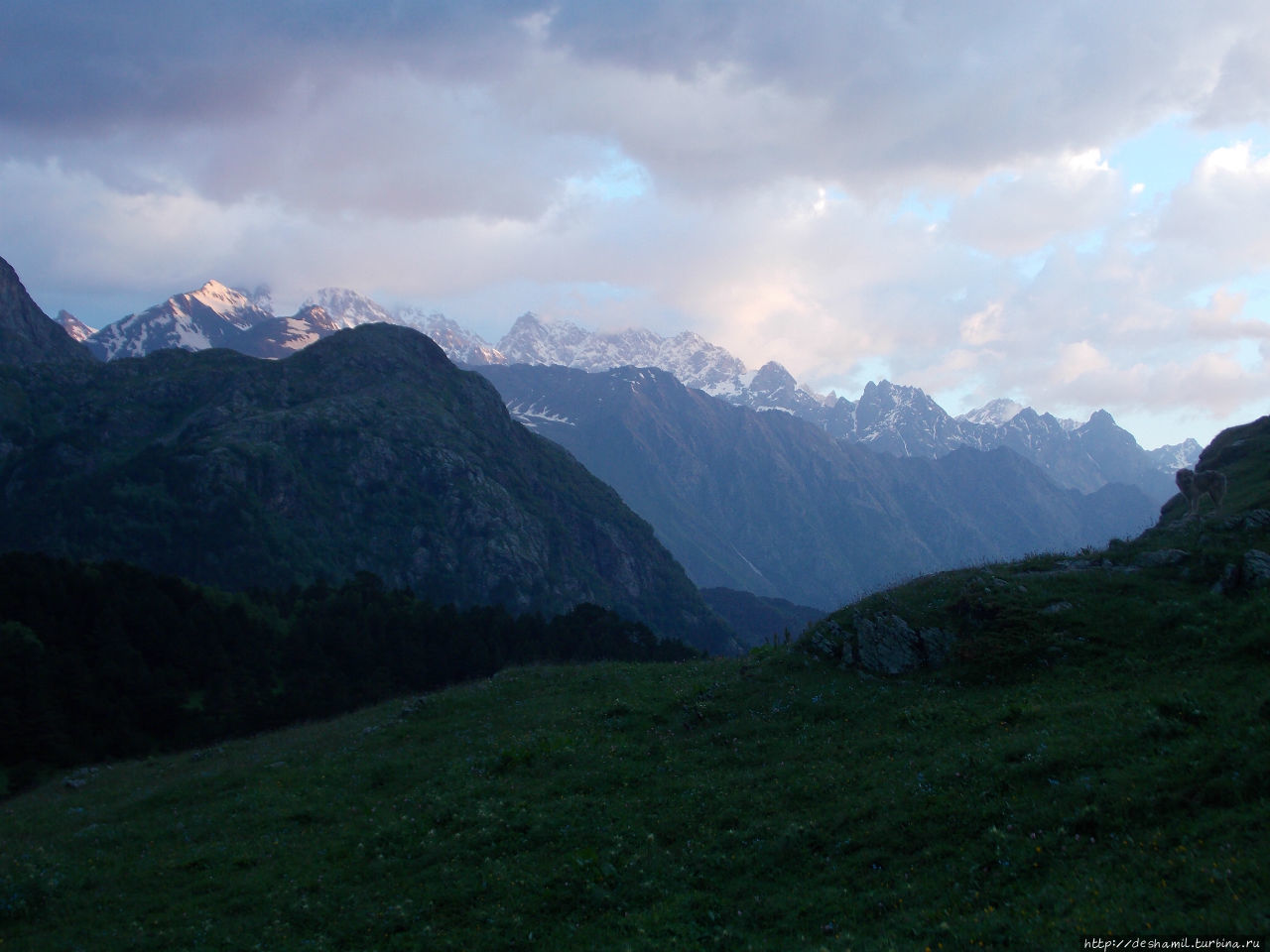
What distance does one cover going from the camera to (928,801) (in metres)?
18.2

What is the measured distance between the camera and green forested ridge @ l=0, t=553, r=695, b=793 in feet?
155

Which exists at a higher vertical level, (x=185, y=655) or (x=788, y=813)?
(x=185, y=655)

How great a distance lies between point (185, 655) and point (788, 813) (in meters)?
56.8

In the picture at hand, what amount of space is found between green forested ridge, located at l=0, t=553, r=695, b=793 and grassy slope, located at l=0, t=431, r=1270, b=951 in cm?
1431

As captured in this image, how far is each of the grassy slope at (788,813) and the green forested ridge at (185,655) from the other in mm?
14309

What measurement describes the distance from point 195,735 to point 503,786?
39.0 metres

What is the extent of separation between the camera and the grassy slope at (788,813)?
46.6 ft

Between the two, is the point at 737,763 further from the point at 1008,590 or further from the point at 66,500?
the point at 66,500

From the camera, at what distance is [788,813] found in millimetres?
20016

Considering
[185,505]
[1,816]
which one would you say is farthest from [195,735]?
[185,505]

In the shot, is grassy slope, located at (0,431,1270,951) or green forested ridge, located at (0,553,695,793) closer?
grassy slope, located at (0,431,1270,951)

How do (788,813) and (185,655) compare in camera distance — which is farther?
(185,655)

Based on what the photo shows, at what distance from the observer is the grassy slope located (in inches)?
560

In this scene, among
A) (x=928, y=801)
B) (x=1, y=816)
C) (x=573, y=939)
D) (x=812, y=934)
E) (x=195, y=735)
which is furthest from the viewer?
Result: (x=195, y=735)
